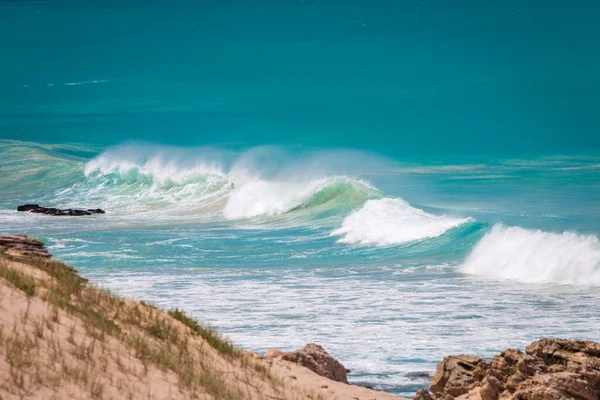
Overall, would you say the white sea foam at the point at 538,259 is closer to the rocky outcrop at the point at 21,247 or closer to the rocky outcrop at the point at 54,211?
the rocky outcrop at the point at 21,247

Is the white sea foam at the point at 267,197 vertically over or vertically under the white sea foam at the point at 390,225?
over

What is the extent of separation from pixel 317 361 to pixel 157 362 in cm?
290

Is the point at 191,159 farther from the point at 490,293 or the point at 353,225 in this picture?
the point at 490,293

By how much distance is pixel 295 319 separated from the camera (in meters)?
14.8

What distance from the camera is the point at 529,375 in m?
8.79

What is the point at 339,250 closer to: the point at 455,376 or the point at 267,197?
the point at 267,197

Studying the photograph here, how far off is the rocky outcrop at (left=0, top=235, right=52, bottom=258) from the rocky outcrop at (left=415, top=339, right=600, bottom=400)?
4.56 metres

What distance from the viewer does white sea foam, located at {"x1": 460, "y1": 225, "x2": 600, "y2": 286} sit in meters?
20.6

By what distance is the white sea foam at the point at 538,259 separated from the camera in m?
20.6

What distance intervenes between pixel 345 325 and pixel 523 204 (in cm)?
3047

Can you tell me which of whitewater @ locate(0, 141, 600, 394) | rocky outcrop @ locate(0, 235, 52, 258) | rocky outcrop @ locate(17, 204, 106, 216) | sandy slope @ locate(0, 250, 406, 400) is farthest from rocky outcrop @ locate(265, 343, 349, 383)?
rocky outcrop @ locate(17, 204, 106, 216)

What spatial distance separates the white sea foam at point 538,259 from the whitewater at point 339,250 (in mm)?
48

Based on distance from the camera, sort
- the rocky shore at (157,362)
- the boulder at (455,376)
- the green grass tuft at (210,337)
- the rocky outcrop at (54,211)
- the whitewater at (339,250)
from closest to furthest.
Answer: the rocky shore at (157,362), the green grass tuft at (210,337), the boulder at (455,376), the whitewater at (339,250), the rocky outcrop at (54,211)

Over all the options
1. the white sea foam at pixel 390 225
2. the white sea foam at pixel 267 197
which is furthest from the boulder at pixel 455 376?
the white sea foam at pixel 267 197
